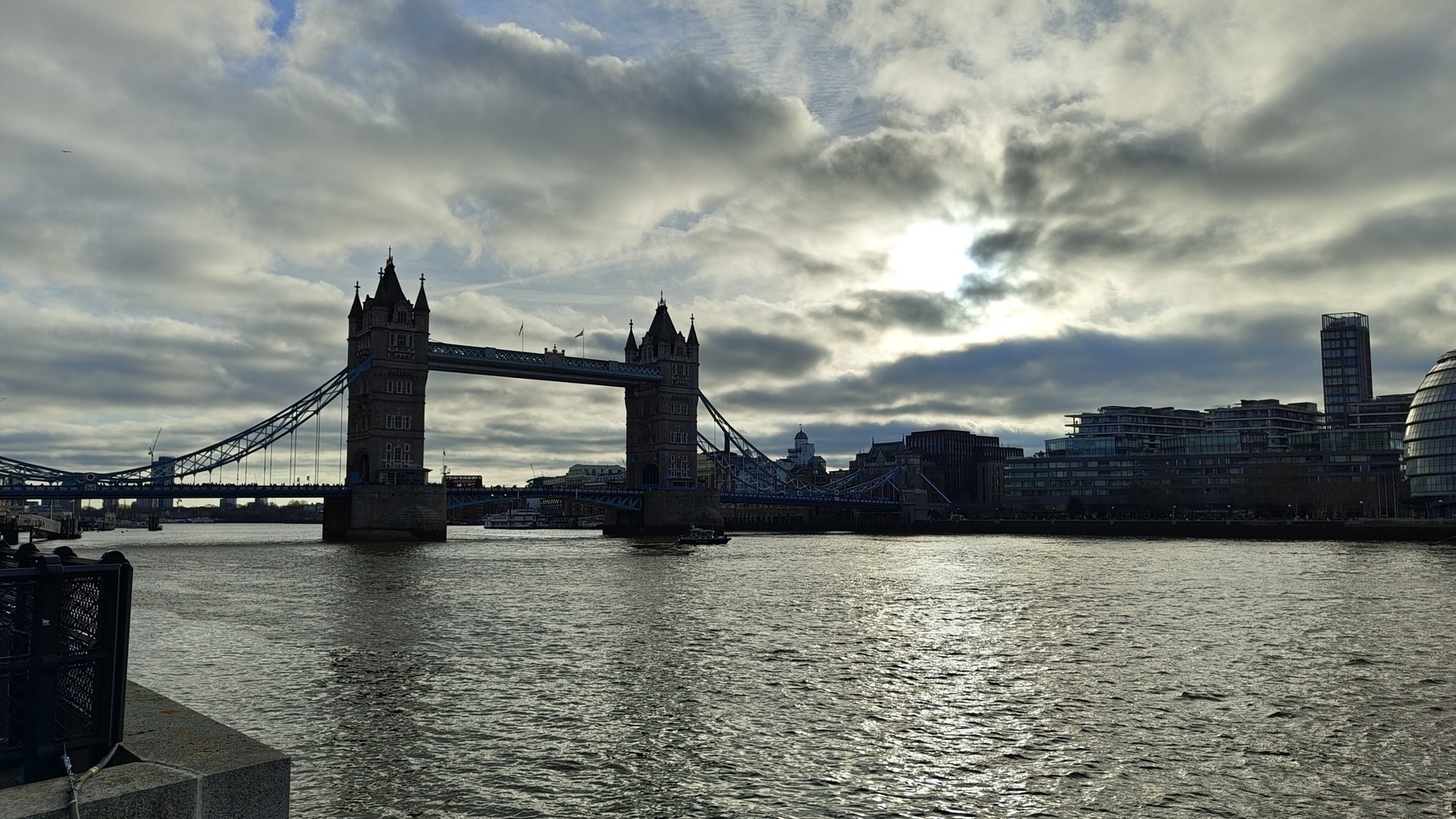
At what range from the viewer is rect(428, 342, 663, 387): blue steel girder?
112438mm

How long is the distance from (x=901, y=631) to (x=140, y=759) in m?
25.9

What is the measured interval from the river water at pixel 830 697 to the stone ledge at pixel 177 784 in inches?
214

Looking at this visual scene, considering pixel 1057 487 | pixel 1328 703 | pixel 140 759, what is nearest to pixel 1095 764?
pixel 1328 703

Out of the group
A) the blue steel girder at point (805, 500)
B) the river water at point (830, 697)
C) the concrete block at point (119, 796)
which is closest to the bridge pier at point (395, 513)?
the blue steel girder at point (805, 500)

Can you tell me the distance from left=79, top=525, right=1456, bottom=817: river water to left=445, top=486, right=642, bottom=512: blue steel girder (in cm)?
6460

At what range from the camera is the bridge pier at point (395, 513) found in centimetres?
10025

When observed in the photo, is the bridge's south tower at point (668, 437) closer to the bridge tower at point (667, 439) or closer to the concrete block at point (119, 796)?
the bridge tower at point (667, 439)

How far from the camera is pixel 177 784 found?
5988mm

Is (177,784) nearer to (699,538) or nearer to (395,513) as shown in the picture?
(699,538)

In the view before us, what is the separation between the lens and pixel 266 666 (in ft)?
74.2

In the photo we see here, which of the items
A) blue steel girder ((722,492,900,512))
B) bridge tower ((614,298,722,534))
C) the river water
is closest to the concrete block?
the river water

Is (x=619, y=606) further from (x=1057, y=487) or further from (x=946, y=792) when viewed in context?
(x=1057, y=487)

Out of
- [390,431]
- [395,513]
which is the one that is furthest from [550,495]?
[390,431]

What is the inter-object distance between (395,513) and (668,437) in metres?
39.1
